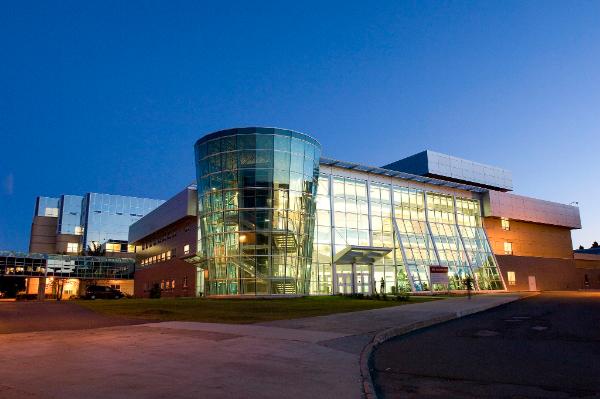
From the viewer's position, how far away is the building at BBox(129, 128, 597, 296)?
39688 millimetres

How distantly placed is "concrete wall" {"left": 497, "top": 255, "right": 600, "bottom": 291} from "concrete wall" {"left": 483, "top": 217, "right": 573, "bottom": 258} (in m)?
1.68

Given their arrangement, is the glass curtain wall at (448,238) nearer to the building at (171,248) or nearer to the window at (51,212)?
the building at (171,248)

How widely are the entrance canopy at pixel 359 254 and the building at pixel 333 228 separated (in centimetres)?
14

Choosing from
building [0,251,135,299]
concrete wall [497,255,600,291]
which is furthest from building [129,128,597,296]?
building [0,251,135,299]

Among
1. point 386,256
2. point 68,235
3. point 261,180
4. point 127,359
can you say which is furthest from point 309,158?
point 68,235

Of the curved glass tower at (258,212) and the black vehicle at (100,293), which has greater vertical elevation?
the curved glass tower at (258,212)

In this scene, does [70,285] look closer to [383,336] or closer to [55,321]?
[55,321]

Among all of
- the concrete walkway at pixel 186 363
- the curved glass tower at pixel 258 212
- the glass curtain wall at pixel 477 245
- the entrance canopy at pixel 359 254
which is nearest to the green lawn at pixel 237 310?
the concrete walkway at pixel 186 363

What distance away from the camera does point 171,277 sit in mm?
56250

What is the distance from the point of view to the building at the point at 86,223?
10306 centimetres

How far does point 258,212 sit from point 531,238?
1774 inches

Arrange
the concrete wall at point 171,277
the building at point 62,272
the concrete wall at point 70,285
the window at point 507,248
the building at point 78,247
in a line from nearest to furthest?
the concrete wall at point 171,277
the window at point 507,248
the building at point 62,272
the building at point 78,247
the concrete wall at point 70,285

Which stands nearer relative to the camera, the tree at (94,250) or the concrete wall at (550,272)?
the concrete wall at (550,272)

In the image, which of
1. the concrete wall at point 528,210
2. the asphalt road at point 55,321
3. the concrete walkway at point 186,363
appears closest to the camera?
the concrete walkway at point 186,363
